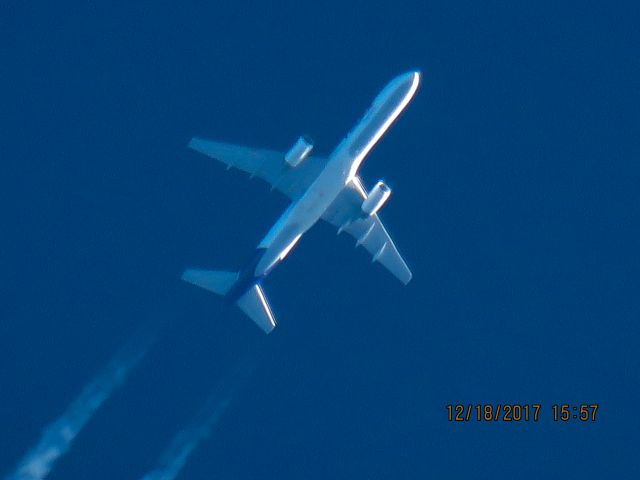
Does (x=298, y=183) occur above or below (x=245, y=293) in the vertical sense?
above

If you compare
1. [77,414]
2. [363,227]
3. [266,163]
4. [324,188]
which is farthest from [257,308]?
[77,414]

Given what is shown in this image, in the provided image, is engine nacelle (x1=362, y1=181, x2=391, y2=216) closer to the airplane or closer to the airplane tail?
the airplane

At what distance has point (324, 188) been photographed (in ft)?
216

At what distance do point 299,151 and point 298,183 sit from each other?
290 cm

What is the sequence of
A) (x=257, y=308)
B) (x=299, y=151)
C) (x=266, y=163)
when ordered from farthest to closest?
→ (x=266, y=163) < (x=257, y=308) < (x=299, y=151)

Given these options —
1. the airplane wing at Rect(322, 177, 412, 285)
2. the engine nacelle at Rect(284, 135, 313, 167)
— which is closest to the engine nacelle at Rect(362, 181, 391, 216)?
the airplane wing at Rect(322, 177, 412, 285)

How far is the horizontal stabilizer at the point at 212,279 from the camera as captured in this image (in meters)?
65.8

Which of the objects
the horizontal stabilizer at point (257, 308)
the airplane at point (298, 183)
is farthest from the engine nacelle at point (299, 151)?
the horizontal stabilizer at point (257, 308)

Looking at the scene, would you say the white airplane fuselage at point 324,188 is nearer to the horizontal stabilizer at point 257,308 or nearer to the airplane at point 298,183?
the airplane at point 298,183

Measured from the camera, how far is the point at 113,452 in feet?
222

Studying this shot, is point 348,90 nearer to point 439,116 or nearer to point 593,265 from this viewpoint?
point 439,116

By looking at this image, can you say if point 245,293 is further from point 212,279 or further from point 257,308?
point 212,279

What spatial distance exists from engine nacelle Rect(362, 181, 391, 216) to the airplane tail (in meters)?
8.44

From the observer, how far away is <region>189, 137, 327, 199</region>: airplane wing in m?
67.1
